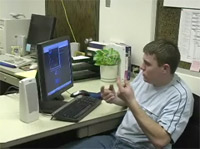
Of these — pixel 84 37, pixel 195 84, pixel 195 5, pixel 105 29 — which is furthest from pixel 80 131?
pixel 84 37

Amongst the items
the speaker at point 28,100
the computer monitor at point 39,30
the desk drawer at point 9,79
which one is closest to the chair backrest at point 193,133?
the speaker at point 28,100

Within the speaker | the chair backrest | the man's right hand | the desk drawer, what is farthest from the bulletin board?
the desk drawer

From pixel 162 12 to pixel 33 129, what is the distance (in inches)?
53.2

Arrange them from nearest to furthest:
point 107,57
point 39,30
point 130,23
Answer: point 107,57 → point 130,23 → point 39,30

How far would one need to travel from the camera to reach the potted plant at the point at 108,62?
2.75m

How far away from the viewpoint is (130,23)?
2.86 meters

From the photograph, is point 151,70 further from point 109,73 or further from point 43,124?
point 109,73

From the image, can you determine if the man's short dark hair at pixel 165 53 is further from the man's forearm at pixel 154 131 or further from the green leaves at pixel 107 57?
the green leaves at pixel 107 57

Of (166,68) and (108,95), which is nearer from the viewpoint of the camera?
(166,68)

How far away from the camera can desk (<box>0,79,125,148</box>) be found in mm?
1694

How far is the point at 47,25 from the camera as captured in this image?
353cm

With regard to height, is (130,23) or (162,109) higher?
(130,23)

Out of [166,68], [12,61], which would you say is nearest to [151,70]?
[166,68]

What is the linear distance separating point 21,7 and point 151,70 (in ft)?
9.29
